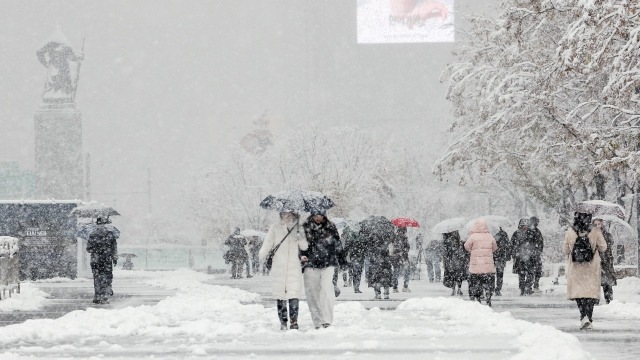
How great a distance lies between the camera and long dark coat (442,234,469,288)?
2538 cm

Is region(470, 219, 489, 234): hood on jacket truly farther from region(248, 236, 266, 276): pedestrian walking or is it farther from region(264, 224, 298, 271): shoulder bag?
region(248, 236, 266, 276): pedestrian walking

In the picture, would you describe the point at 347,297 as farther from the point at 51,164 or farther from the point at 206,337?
the point at 51,164

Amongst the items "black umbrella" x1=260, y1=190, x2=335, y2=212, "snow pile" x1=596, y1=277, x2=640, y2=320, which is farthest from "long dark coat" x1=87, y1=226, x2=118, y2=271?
"snow pile" x1=596, y1=277, x2=640, y2=320

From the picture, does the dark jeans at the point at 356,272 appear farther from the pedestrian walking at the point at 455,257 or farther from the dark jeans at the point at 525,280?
the dark jeans at the point at 525,280

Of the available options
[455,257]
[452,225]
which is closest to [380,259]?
[455,257]

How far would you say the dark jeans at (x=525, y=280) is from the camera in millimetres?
26453

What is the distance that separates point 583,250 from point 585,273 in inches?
12.8

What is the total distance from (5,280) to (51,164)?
5142cm

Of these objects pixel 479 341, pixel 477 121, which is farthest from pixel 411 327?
pixel 477 121

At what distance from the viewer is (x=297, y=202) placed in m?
16.4

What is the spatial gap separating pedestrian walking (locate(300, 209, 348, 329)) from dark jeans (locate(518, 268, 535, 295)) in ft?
36.5

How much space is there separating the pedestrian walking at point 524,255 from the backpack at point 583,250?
381 inches

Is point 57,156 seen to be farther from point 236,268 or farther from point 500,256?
point 500,256

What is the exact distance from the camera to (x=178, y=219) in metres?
123
